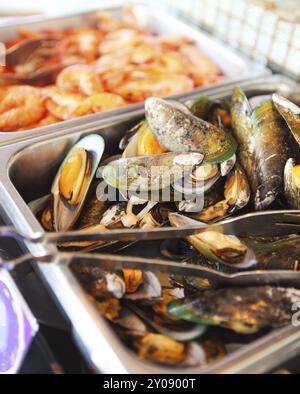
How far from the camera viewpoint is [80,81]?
1.68 meters

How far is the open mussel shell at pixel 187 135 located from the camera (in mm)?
1123

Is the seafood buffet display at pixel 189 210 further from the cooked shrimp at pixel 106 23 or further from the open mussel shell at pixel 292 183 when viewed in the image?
the cooked shrimp at pixel 106 23

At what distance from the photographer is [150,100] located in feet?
4.04

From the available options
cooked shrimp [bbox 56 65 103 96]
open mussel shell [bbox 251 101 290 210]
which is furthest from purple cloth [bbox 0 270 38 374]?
cooked shrimp [bbox 56 65 103 96]

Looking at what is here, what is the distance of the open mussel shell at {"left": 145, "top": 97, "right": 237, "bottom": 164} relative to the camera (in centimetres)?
112

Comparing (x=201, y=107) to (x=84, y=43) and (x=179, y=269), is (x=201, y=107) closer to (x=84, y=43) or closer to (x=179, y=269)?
(x=179, y=269)

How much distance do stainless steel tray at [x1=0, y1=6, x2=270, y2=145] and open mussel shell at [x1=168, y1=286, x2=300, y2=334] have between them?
81cm

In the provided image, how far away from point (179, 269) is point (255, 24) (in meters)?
1.35

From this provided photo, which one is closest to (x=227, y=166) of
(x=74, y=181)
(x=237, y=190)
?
(x=237, y=190)

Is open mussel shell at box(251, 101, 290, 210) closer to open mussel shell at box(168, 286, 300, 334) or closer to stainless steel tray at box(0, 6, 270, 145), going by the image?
open mussel shell at box(168, 286, 300, 334)

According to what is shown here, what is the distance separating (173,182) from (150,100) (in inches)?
11.9

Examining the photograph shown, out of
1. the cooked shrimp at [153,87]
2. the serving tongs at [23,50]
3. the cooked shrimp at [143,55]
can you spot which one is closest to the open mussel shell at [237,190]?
the cooked shrimp at [153,87]

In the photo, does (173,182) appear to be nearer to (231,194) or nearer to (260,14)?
(231,194)
